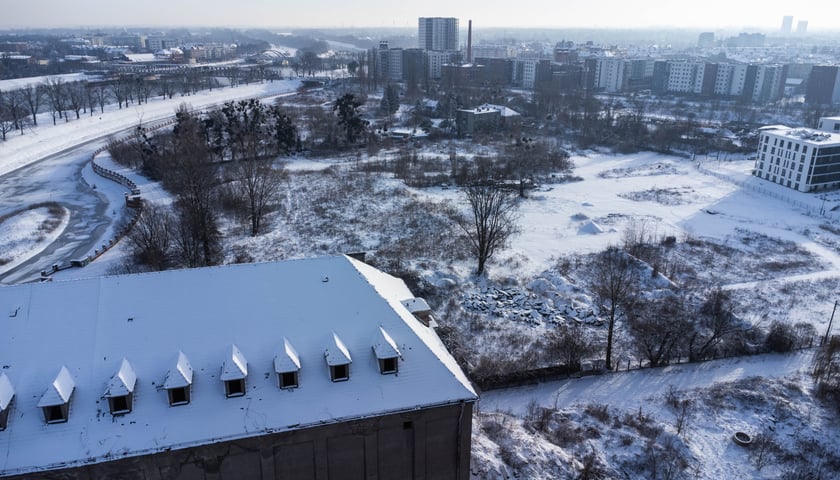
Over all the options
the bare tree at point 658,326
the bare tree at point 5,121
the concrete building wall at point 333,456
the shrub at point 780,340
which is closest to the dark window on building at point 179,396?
the concrete building wall at point 333,456

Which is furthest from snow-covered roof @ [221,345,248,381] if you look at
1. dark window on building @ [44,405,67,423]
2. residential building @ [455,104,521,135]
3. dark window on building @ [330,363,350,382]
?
residential building @ [455,104,521,135]

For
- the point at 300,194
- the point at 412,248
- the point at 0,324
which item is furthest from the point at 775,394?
the point at 300,194

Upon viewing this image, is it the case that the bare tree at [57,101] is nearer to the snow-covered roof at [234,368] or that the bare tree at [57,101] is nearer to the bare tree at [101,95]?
the bare tree at [101,95]

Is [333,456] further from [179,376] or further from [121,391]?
[121,391]

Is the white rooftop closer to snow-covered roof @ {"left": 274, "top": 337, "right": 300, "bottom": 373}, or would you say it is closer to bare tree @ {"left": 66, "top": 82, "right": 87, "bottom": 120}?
snow-covered roof @ {"left": 274, "top": 337, "right": 300, "bottom": 373}

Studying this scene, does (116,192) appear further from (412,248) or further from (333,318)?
(333,318)

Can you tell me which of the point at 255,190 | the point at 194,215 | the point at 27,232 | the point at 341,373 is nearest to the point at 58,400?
the point at 341,373

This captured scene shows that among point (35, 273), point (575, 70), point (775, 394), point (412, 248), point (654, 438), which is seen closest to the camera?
point (654, 438)
